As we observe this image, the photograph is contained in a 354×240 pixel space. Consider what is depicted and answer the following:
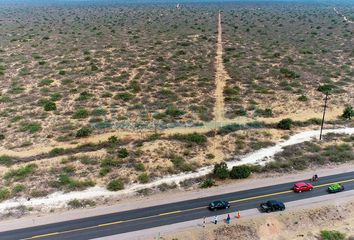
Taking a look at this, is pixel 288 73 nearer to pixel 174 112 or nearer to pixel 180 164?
pixel 174 112

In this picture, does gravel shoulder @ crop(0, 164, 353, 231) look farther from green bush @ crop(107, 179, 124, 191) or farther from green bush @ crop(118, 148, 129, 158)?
green bush @ crop(118, 148, 129, 158)

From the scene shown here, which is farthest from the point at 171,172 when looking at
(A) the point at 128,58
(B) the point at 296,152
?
(A) the point at 128,58

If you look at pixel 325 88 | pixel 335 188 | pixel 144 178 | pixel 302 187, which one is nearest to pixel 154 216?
pixel 144 178

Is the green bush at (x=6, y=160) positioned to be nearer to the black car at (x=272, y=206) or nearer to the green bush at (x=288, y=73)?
the black car at (x=272, y=206)

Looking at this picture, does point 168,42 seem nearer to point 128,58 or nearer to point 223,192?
point 128,58

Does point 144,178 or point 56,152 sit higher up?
point 56,152

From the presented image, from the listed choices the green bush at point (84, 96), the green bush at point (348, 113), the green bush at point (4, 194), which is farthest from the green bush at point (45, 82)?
→ the green bush at point (348, 113)
